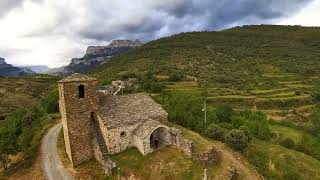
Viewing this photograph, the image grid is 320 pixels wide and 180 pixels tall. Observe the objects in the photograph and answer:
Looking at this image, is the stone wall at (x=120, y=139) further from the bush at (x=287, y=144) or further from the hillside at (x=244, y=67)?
the hillside at (x=244, y=67)

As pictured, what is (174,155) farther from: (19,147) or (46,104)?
(46,104)

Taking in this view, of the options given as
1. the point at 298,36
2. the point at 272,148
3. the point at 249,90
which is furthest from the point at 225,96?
the point at 298,36

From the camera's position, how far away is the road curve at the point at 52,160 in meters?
34.0

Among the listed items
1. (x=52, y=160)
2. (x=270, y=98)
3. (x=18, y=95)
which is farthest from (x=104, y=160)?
(x=18, y=95)

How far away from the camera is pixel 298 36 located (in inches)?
7333

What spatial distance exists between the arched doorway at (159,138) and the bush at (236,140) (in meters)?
6.64

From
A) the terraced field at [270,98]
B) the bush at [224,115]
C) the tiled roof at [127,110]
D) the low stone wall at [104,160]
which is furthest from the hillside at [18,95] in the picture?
the low stone wall at [104,160]

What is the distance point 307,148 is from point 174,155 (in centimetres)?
2476

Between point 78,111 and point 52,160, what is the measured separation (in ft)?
27.2

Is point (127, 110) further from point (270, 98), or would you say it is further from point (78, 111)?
point (270, 98)

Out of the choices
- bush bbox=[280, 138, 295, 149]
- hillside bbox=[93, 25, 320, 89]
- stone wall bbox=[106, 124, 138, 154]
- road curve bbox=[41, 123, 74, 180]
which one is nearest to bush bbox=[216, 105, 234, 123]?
bush bbox=[280, 138, 295, 149]

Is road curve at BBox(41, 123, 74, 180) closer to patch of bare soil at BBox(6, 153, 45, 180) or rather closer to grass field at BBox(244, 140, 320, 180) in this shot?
patch of bare soil at BBox(6, 153, 45, 180)

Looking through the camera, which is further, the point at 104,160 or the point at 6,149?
the point at 6,149

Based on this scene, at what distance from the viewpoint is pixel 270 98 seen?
8050cm
